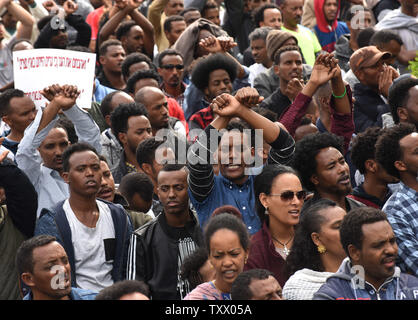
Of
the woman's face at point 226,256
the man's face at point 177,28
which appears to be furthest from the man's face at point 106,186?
the man's face at point 177,28

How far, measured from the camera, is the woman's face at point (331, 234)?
6.20 metres

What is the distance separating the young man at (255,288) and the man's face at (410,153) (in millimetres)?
1899

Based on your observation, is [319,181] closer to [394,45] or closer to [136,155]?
[136,155]

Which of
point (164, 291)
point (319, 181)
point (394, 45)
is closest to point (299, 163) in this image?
point (319, 181)

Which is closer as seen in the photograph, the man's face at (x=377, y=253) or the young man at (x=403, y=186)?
the man's face at (x=377, y=253)

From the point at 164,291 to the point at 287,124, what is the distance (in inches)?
84.1

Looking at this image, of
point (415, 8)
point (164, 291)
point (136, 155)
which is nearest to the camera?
point (164, 291)

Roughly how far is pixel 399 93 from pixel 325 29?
4.98m

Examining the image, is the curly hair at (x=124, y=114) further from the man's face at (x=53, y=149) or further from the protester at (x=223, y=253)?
the protester at (x=223, y=253)

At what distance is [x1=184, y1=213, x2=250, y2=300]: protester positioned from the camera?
19.0 ft

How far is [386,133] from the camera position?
7129 mm

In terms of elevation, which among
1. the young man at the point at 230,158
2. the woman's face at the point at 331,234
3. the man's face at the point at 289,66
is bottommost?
the woman's face at the point at 331,234

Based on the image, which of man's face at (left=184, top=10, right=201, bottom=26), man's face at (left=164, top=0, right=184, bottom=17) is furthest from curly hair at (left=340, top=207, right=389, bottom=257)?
man's face at (left=164, top=0, right=184, bottom=17)

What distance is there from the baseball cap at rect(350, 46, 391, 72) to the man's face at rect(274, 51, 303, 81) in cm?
74
